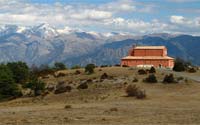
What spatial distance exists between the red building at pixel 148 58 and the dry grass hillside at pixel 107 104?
1184 inches

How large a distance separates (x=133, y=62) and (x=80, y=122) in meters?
97.1

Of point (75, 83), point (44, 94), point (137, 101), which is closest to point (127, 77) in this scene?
point (75, 83)

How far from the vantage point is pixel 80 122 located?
3756 centimetres

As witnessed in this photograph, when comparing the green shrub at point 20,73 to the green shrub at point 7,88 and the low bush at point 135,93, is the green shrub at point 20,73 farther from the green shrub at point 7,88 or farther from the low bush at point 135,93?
the low bush at point 135,93

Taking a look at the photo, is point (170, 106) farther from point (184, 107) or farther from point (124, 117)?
point (124, 117)

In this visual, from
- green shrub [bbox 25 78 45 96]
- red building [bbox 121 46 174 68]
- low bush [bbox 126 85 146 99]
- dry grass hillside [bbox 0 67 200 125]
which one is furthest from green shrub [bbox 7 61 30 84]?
low bush [bbox 126 85 146 99]

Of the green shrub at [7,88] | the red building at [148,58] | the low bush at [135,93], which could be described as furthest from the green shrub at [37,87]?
the red building at [148,58]

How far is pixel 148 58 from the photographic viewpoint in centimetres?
13400

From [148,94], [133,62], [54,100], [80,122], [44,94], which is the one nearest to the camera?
[80,122]

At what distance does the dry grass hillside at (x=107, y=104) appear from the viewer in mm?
39094

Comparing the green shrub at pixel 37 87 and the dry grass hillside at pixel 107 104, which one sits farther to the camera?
the green shrub at pixel 37 87

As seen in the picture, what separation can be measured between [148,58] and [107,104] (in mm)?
78349

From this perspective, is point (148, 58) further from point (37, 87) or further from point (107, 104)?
Result: point (107, 104)

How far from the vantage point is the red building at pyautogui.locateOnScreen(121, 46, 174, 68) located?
133 meters
